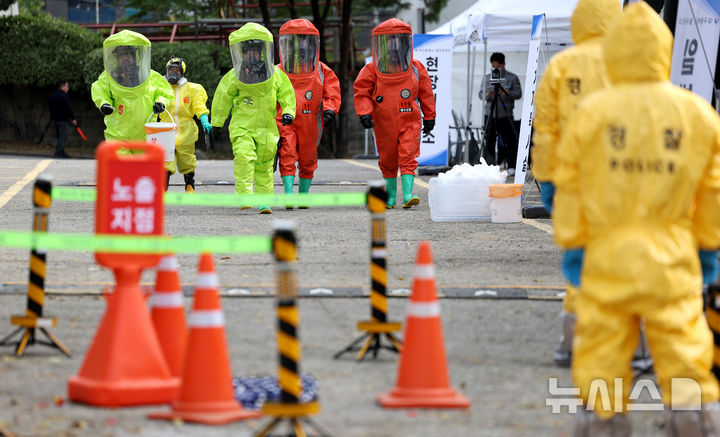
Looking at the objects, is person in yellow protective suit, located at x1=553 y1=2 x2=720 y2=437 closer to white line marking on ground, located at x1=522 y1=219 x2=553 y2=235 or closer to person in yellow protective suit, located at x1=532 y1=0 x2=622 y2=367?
person in yellow protective suit, located at x1=532 y1=0 x2=622 y2=367

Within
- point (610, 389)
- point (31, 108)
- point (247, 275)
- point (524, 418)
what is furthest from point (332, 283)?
point (31, 108)

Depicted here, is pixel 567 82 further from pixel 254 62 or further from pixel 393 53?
pixel 393 53

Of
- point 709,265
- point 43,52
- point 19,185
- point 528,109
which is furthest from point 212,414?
point 43,52

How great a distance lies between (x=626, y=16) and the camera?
462 centimetres

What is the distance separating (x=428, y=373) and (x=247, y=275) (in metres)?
3.69

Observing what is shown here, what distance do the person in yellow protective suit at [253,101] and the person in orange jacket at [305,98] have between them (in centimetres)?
43

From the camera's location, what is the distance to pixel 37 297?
6484 millimetres

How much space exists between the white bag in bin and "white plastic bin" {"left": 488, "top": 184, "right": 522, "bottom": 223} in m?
0.14

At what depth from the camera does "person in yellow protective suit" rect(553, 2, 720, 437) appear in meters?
4.42

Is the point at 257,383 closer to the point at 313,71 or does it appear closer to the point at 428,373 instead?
the point at 428,373

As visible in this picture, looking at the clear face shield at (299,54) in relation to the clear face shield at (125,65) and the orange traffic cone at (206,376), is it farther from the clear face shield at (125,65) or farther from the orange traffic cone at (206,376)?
the orange traffic cone at (206,376)

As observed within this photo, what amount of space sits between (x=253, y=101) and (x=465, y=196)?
2675 mm

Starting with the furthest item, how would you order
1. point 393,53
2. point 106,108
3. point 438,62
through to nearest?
1. point 438,62
2. point 393,53
3. point 106,108

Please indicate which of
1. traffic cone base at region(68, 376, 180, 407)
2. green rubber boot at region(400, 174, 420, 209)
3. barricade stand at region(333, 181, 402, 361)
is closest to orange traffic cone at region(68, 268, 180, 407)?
traffic cone base at region(68, 376, 180, 407)
